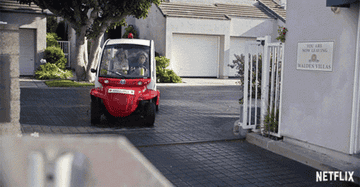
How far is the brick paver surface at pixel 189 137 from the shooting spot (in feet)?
17.9

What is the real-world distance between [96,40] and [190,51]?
240 inches

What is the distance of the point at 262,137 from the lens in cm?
725

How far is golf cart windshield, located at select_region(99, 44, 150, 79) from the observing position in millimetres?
8695

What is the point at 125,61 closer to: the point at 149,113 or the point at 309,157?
the point at 149,113

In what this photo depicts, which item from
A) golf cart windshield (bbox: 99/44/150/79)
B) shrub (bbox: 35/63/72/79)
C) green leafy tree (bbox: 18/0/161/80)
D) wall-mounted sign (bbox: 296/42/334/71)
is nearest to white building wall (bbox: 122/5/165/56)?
green leafy tree (bbox: 18/0/161/80)

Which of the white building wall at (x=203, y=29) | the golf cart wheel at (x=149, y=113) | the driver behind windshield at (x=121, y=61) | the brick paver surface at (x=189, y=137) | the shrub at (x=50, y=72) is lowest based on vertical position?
the brick paver surface at (x=189, y=137)

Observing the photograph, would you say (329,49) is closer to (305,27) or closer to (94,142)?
(305,27)

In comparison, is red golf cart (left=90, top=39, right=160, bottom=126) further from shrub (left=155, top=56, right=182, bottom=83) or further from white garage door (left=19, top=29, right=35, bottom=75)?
white garage door (left=19, top=29, right=35, bottom=75)

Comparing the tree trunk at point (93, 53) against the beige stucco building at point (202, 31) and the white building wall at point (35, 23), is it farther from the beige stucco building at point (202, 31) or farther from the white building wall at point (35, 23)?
the beige stucco building at point (202, 31)

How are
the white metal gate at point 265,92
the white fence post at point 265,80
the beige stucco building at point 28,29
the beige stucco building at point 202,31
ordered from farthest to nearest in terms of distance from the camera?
the beige stucco building at point 202,31, the beige stucco building at point 28,29, the white fence post at point 265,80, the white metal gate at point 265,92

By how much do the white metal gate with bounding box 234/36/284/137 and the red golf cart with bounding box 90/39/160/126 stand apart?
216cm

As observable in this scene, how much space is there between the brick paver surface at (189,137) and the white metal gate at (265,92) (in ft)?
1.51

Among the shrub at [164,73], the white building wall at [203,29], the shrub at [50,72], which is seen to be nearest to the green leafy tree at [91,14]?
the shrub at [50,72]

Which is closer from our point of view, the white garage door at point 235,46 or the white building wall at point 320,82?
the white building wall at point 320,82
